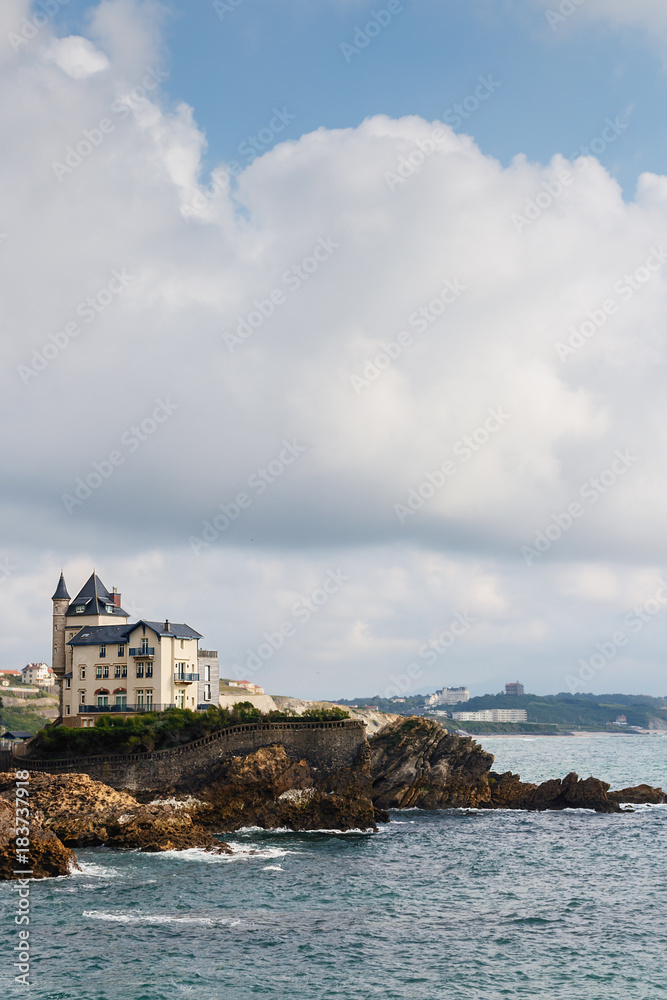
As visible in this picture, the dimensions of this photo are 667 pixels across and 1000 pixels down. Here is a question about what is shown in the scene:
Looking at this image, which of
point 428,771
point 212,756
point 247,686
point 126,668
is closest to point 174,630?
point 126,668

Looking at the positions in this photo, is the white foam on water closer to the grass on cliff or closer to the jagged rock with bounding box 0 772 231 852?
the jagged rock with bounding box 0 772 231 852

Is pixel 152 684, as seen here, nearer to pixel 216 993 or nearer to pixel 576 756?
pixel 216 993

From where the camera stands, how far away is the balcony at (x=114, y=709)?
73.6 meters

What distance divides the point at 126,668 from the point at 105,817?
73.3ft

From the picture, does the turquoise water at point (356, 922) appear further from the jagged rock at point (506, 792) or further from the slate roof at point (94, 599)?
the slate roof at point (94, 599)

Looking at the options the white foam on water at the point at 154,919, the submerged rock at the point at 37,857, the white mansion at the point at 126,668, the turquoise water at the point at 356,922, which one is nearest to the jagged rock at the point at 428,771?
the turquoise water at the point at 356,922

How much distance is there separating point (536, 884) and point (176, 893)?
1879 centimetres

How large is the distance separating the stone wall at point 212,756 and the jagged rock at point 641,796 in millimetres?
31395

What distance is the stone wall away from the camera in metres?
61.9

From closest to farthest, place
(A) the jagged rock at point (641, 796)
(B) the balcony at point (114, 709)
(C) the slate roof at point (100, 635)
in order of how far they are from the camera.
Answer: (B) the balcony at point (114, 709), (C) the slate roof at point (100, 635), (A) the jagged rock at point (641, 796)

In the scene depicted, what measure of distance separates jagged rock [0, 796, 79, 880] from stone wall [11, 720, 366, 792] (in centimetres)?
1671

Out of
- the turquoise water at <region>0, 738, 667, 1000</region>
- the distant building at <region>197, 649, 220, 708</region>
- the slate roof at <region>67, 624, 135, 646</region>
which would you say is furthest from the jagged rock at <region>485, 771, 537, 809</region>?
the slate roof at <region>67, 624, 135, 646</region>

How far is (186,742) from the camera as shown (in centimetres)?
6494

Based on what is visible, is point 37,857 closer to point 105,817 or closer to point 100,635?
point 105,817
